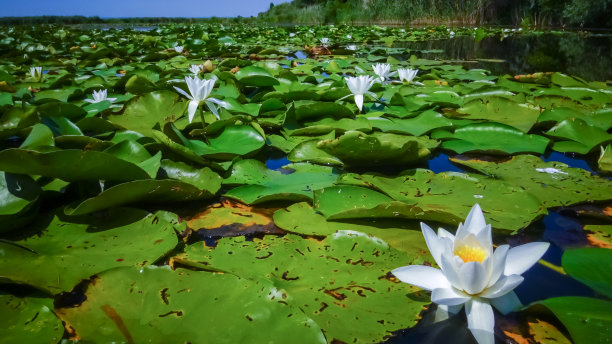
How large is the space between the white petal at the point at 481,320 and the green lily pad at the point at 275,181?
51 cm

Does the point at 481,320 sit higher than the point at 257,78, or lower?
lower

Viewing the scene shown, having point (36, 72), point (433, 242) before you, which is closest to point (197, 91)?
point (433, 242)

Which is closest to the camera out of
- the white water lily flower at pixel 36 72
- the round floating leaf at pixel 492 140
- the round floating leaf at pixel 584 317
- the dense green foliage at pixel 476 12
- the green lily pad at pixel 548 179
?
the round floating leaf at pixel 584 317

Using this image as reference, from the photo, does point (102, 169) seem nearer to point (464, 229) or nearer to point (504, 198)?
point (464, 229)

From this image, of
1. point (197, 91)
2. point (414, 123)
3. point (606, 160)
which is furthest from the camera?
point (414, 123)

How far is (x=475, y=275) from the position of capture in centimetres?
58

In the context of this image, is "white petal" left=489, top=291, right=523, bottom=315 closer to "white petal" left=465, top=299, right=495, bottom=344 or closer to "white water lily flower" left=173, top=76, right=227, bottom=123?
"white petal" left=465, top=299, right=495, bottom=344

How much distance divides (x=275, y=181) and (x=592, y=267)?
82 cm

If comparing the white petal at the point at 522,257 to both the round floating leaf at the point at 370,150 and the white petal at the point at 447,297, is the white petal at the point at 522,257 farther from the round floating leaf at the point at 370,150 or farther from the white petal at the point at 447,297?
the round floating leaf at the point at 370,150

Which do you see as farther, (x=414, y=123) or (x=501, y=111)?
(x=501, y=111)

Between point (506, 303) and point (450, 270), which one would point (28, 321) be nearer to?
point (450, 270)

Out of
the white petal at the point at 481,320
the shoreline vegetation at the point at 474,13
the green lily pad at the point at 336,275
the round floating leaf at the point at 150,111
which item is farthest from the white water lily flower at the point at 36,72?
the shoreline vegetation at the point at 474,13

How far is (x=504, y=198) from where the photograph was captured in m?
0.98

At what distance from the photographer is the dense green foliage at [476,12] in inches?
395
